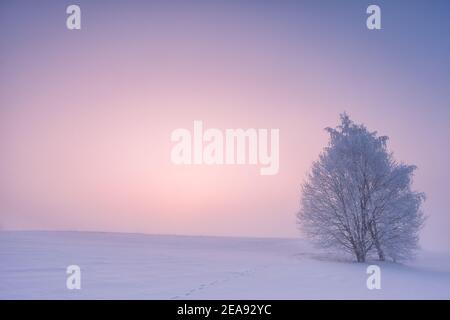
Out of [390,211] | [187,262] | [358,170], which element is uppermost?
[358,170]

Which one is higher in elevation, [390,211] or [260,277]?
[390,211]

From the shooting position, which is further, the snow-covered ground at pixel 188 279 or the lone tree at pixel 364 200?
the lone tree at pixel 364 200

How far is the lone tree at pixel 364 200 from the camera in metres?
22.8

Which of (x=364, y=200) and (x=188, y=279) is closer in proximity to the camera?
(x=188, y=279)

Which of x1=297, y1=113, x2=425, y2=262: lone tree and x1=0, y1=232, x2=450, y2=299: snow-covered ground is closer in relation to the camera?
x1=0, y1=232, x2=450, y2=299: snow-covered ground

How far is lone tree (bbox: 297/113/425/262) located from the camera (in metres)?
22.8

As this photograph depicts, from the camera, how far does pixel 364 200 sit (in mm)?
23062

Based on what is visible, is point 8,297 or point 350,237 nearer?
point 8,297
